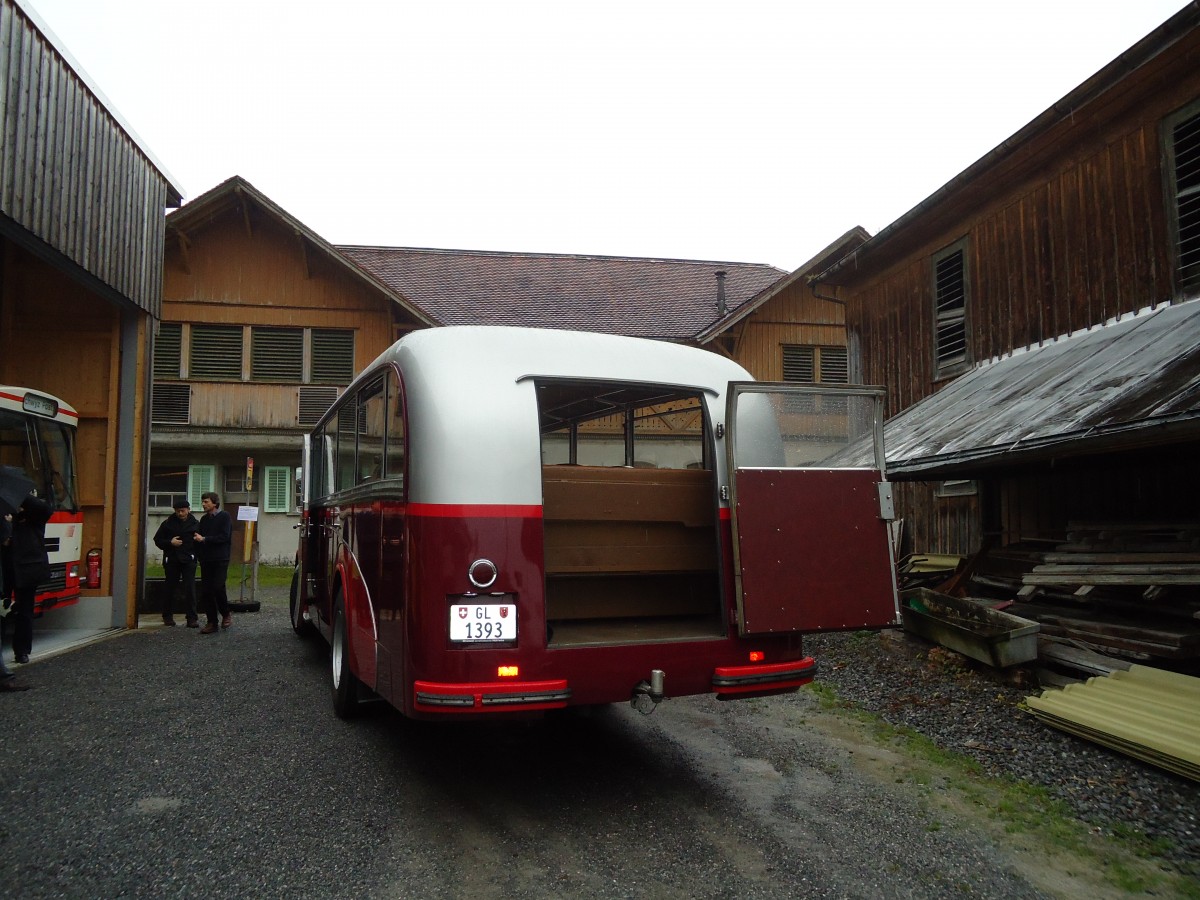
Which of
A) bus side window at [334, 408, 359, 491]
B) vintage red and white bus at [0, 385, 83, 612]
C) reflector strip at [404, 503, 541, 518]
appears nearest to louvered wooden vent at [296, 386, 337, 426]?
vintage red and white bus at [0, 385, 83, 612]

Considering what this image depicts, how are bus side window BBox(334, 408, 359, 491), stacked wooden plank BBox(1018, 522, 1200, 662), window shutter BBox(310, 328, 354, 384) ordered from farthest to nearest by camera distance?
window shutter BBox(310, 328, 354, 384) < stacked wooden plank BBox(1018, 522, 1200, 662) < bus side window BBox(334, 408, 359, 491)

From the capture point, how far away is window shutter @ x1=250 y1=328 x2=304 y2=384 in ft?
65.9

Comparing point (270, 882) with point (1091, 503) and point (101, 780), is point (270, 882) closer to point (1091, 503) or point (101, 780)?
point (101, 780)

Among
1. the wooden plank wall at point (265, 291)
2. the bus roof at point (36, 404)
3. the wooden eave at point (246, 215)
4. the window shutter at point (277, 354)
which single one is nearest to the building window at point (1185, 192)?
the bus roof at point (36, 404)

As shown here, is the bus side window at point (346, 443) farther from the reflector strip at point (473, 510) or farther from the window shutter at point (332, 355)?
the window shutter at point (332, 355)

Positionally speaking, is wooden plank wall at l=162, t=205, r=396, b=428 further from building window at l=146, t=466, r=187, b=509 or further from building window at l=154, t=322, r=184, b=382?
building window at l=146, t=466, r=187, b=509

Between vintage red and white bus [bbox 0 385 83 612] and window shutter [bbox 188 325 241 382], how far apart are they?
1012 cm

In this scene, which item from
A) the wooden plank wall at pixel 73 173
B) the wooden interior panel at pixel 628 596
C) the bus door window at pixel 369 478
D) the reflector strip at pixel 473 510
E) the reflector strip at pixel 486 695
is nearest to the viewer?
the reflector strip at pixel 486 695

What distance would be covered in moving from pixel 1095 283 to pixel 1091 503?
258 centimetres

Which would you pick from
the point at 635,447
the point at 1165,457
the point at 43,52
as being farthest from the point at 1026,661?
the point at 43,52

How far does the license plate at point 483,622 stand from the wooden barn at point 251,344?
1637 centimetres

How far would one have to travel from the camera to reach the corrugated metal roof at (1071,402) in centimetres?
585

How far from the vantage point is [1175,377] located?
6242 mm

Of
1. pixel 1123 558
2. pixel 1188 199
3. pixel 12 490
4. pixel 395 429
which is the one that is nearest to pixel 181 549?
pixel 12 490
